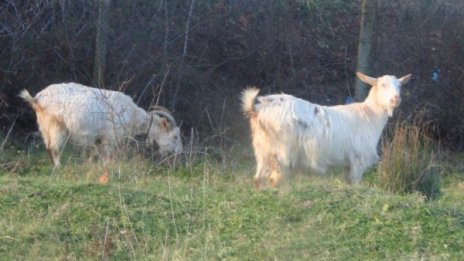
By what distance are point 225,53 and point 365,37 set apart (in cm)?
277

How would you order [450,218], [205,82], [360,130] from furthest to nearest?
[205,82] → [360,130] → [450,218]

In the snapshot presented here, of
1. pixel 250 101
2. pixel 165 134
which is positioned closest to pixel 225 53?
pixel 165 134

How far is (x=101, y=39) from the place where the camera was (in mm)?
13703

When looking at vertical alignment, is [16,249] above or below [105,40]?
below

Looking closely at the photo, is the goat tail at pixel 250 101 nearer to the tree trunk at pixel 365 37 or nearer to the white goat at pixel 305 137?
the white goat at pixel 305 137

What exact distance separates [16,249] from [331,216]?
2440 mm

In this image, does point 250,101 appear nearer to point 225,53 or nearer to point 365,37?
point 365,37

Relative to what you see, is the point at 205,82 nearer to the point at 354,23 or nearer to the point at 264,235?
the point at 354,23

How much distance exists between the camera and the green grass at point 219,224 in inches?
254

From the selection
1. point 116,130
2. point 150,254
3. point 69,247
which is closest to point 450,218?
point 150,254


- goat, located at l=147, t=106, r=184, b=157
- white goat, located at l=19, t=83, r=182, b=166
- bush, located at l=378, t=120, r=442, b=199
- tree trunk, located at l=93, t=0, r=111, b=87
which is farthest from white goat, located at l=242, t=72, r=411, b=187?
tree trunk, located at l=93, t=0, r=111, b=87

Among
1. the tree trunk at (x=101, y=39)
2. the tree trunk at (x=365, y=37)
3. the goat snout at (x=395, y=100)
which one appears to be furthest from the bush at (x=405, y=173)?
the tree trunk at (x=101, y=39)

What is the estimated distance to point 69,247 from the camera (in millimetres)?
6531

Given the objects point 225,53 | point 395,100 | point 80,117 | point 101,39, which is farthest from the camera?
point 225,53
